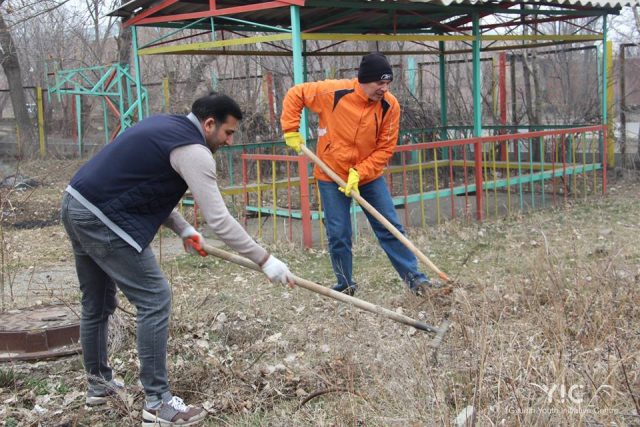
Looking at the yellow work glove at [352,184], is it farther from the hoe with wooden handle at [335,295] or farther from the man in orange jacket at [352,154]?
the hoe with wooden handle at [335,295]

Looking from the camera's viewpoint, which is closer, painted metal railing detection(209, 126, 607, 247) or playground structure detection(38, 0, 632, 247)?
painted metal railing detection(209, 126, 607, 247)

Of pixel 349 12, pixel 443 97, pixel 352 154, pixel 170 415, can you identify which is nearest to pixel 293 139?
pixel 352 154

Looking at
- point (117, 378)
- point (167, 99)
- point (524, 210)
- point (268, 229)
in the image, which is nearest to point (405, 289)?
point (117, 378)

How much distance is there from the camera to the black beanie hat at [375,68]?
5.19 meters

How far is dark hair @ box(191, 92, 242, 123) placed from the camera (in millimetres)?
3348

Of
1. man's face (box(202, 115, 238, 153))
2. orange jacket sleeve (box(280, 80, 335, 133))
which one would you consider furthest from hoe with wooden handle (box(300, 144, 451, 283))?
man's face (box(202, 115, 238, 153))

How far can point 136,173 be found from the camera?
10.8ft

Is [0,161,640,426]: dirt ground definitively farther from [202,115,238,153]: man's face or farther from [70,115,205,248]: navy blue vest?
[202,115,238,153]: man's face

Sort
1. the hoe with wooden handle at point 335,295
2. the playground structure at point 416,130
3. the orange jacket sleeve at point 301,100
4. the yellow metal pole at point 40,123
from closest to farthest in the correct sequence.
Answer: the hoe with wooden handle at point 335,295 < the orange jacket sleeve at point 301,100 < the playground structure at point 416,130 < the yellow metal pole at point 40,123

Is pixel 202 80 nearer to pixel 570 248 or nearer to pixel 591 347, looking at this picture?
pixel 570 248

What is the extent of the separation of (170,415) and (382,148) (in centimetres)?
288

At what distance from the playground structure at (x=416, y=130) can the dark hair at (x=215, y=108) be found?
12.8ft

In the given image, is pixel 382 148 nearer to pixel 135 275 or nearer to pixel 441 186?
pixel 135 275

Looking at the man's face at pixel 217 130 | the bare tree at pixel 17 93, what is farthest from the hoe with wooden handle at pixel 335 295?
the bare tree at pixel 17 93
